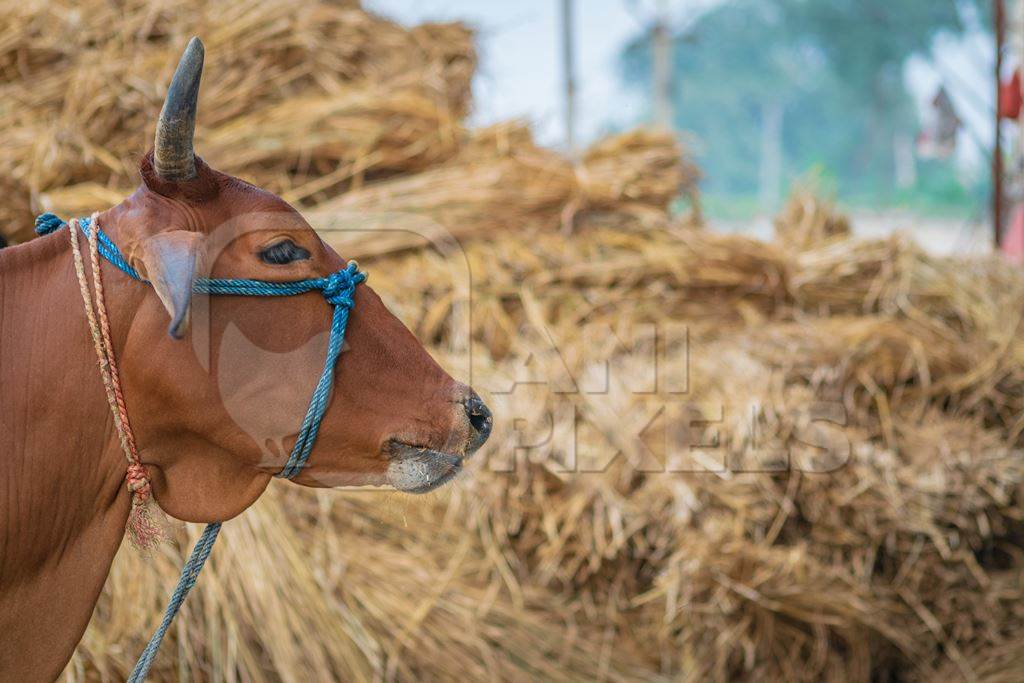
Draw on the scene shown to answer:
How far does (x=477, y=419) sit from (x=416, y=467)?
0.14 meters

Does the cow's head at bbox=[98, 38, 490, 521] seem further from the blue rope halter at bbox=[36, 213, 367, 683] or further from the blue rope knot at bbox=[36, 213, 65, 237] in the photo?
the blue rope knot at bbox=[36, 213, 65, 237]

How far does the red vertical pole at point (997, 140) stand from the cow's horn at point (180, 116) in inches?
177

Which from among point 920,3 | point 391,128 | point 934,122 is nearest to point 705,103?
point 920,3

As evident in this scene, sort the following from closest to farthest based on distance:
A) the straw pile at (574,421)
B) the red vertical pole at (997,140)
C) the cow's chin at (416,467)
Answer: the cow's chin at (416,467) < the straw pile at (574,421) < the red vertical pole at (997,140)

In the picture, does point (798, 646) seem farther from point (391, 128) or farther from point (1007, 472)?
point (391, 128)

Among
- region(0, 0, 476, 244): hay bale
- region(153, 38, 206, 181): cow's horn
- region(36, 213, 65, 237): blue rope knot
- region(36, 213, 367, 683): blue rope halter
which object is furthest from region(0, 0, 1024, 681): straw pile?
region(153, 38, 206, 181): cow's horn

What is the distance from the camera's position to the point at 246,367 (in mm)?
1640

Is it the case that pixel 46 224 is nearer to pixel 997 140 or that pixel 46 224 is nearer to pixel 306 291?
pixel 306 291

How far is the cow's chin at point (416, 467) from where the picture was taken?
172cm

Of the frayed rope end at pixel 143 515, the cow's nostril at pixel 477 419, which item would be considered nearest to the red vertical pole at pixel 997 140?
the cow's nostril at pixel 477 419

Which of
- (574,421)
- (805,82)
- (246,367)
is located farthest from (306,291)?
(805,82)

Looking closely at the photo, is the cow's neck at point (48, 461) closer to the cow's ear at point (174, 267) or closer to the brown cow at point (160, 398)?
the brown cow at point (160, 398)

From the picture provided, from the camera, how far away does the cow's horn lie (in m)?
1.47

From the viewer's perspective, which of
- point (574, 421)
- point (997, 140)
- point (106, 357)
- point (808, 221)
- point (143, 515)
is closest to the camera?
point (106, 357)
